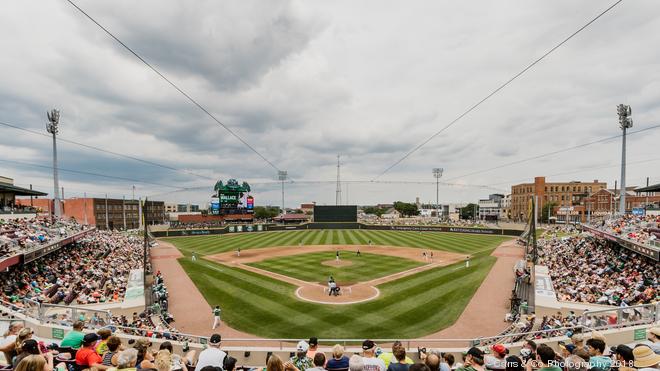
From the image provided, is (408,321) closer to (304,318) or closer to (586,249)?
(304,318)

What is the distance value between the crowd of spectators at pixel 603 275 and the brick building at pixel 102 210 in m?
82.1

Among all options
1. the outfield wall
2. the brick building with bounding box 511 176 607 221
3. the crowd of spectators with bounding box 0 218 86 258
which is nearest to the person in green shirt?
the crowd of spectators with bounding box 0 218 86 258

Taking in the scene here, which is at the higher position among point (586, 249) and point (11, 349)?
point (11, 349)

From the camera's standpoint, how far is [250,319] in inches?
667

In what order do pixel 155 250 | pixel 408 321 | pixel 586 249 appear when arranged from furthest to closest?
1. pixel 155 250
2. pixel 586 249
3. pixel 408 321

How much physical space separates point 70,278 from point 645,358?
2785cm

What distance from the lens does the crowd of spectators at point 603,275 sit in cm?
1616

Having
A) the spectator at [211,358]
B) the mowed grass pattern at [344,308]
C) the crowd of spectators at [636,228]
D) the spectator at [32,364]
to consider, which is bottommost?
the mowed grass pattern at [344,308]

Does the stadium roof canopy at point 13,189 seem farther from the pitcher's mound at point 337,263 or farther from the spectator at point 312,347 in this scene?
the spectator at point 312,347

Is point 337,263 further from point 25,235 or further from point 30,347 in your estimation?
point 30,347

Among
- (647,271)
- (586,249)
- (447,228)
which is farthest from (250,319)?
(447,228)

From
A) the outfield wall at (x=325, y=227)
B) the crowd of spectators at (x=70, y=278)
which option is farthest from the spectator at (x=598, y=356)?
the outfield wall at (x=325, y=227)

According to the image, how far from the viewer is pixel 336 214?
7288 centimetres

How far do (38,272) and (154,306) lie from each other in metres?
10.1
